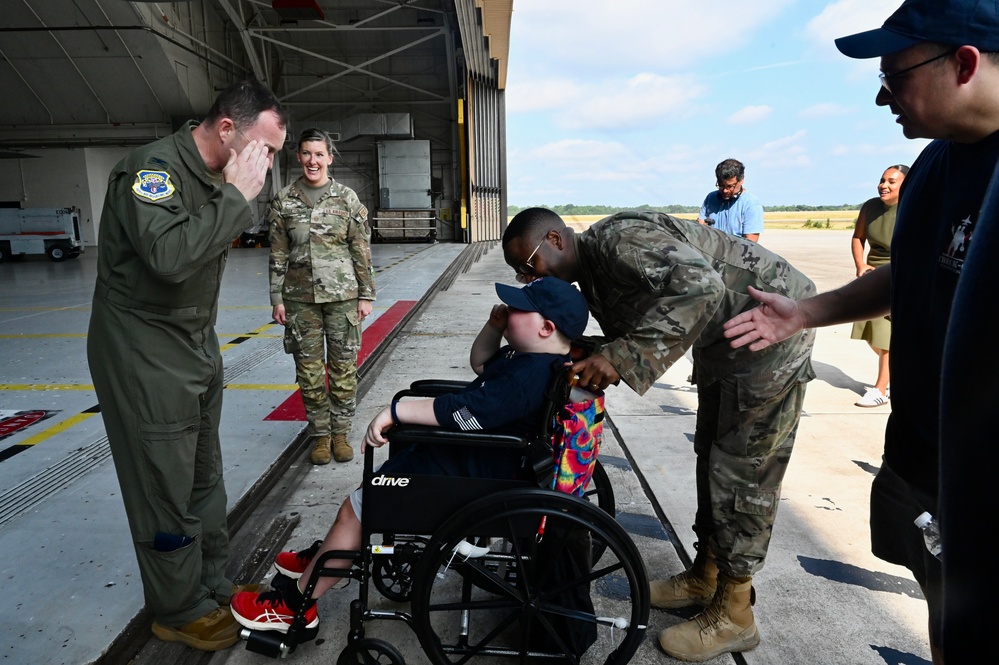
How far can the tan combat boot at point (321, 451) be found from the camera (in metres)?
3.23

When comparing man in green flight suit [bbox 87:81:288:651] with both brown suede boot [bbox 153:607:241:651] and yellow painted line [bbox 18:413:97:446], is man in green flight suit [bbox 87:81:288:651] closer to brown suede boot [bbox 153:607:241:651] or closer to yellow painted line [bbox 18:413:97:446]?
brown suede boot [bbox 153:607:241:651]

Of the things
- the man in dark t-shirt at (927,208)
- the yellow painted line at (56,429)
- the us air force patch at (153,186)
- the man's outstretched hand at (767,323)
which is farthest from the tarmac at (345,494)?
the us air force patch at (153,186)

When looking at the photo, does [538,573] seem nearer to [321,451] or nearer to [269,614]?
[269,614]

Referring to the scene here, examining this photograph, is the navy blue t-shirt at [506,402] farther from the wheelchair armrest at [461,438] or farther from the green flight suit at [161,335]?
A: the green flight suit at [161,335]

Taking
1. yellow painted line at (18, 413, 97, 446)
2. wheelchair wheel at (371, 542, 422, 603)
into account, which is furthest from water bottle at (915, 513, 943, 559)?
yellow painted line at (18, 413, 97, 446)

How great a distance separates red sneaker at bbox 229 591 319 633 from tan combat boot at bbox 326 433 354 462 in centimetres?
143

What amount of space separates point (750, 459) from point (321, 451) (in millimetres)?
2209

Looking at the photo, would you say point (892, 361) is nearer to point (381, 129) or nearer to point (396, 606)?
point (396, 606)

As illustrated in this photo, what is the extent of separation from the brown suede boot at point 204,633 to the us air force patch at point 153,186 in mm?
1266

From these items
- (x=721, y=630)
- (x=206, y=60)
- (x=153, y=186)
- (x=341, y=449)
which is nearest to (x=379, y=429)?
(x=153, y=186)

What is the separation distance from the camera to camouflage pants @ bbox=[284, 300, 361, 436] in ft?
10.8

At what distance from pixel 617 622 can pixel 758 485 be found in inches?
24.1

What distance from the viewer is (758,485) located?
1.88 metres

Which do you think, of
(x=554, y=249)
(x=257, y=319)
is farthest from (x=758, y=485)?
(x=257, y=319)
